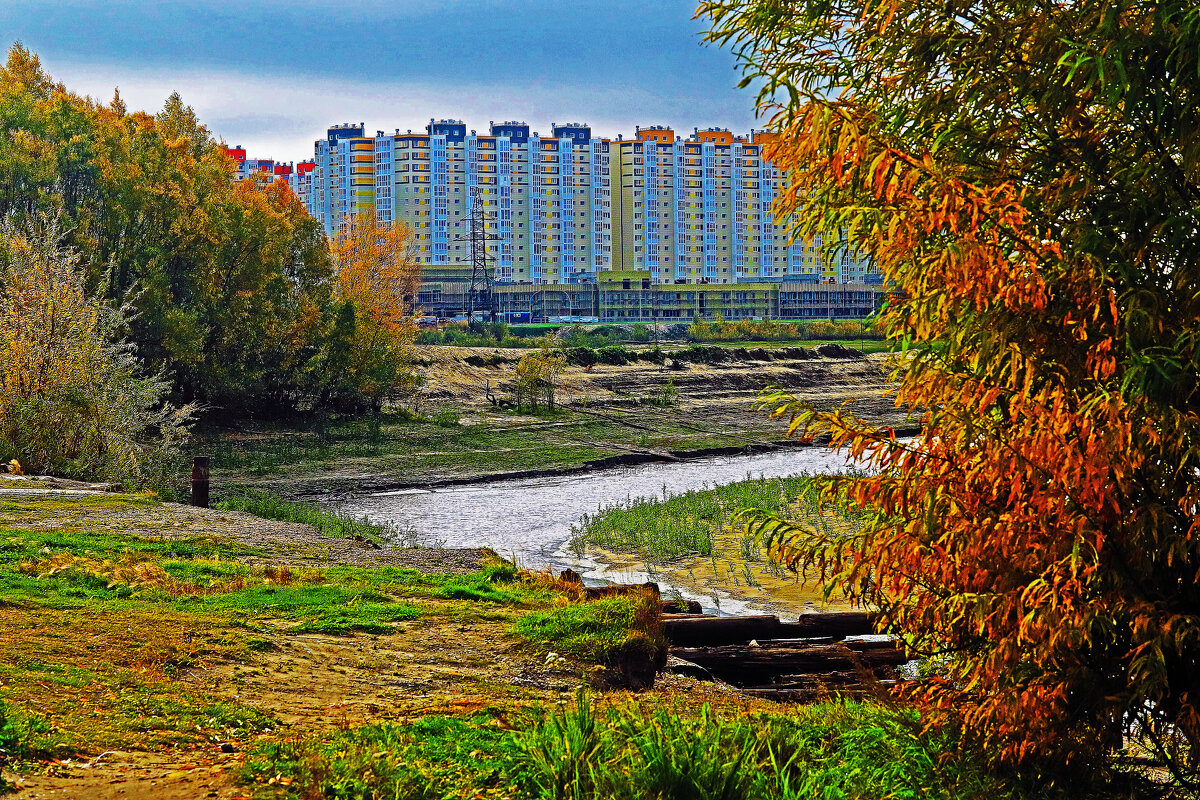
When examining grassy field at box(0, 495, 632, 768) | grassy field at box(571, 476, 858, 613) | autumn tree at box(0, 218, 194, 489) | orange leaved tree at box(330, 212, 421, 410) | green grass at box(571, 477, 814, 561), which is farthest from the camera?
orange leaved tree at box(330, 212, 421, 410)

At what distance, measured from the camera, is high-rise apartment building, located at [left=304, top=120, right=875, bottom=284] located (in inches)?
6058

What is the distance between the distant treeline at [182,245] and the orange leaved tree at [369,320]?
218 mm

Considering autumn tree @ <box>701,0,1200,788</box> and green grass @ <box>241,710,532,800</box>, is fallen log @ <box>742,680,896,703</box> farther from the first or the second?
green grass @ <box>241,710,532,800</box>

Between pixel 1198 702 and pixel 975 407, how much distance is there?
74.0 inches

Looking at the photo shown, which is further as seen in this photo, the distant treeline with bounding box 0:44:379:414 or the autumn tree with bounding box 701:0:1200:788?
the distant treeline with bounding box 0:44:379:414

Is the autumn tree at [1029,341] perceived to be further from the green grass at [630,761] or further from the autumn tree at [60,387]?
the autumn tree at [60,387]

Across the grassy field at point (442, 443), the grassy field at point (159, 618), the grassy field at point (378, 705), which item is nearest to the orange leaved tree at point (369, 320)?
the grassy field at point (442, 443)

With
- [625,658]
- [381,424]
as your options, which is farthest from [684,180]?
[625,658]

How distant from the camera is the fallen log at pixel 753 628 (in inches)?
463

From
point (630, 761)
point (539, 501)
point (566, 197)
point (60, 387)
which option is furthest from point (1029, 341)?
point (566, 197)

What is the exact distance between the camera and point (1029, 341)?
607cm

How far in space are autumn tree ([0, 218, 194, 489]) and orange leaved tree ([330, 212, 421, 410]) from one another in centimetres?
2042

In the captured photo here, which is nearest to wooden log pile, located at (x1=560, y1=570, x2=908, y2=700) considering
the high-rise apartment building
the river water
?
the river water

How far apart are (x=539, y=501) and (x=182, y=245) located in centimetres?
1600
